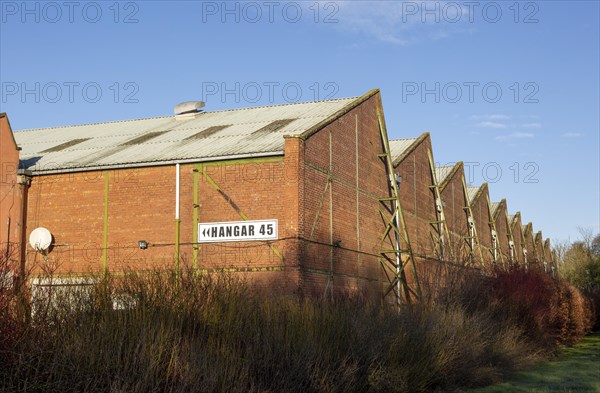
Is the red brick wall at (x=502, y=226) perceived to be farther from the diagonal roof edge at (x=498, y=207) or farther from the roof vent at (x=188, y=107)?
the roof vent at (x=188, y=107)

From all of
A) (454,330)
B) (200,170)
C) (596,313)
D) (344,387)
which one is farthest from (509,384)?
(596,313)

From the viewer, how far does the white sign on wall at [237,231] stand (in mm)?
23239

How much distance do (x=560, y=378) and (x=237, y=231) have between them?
10761 millimetres

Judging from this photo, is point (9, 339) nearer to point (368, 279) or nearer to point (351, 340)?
point (351, 340)

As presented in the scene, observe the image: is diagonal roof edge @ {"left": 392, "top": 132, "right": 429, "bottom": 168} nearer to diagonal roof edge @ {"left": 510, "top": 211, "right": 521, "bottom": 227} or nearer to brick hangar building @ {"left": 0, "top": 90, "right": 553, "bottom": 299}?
brick hangar building @ {"left": 0, "top": 90, "right": 553, "bottom": 299}

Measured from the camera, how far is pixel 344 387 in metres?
13.0

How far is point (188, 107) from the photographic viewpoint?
1367 inches

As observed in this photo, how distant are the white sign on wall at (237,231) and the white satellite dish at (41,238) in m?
5.98

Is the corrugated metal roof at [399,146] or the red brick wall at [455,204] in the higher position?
the corrugated metal roof at [399,146]

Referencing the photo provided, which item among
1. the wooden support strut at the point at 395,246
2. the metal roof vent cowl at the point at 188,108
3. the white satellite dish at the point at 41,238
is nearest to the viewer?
the white satellite dish at the point at 41,238

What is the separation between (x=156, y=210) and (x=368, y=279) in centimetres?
900

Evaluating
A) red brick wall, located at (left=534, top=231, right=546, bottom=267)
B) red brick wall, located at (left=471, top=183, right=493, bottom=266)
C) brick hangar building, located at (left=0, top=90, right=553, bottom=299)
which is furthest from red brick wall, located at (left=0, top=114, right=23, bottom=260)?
red brick wall, located at (left=534, top=231, right=546, bottom=267)

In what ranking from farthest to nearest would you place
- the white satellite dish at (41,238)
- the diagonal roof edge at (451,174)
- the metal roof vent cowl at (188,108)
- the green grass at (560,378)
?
the diagonal roof edge at (451,174) → the metal roof vent cowl at (188,108) → the white satellite dish at (41,238) → the green grass at (560,378)

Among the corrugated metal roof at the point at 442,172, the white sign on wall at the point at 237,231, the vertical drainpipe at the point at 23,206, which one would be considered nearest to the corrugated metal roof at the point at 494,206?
the corrugated metal roof at the point at 442,172
